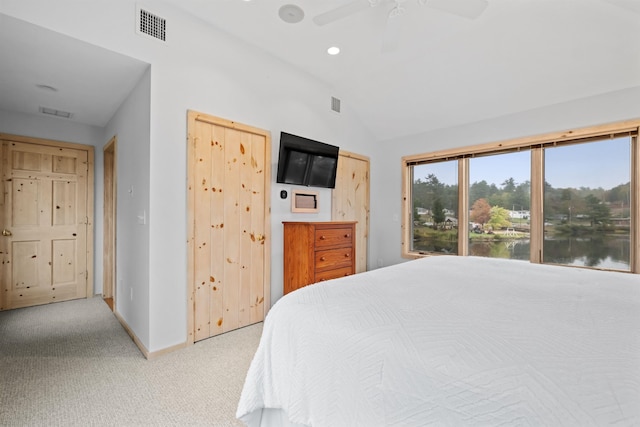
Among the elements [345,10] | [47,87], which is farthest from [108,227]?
[345,10]

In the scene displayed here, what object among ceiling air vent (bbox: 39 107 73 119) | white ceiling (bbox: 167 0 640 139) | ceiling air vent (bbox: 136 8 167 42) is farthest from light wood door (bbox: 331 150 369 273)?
ceiling air vent (bbox: 39 107 73 119)

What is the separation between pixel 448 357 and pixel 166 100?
8.89 feet

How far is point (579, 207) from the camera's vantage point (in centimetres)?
326

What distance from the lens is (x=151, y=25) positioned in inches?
92.4

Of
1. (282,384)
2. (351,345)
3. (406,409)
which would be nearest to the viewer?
(406,409)

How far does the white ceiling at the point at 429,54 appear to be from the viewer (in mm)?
2424

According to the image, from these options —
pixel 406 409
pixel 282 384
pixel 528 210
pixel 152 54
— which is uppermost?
pixel 152 54

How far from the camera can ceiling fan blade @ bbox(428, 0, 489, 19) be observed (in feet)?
6.31

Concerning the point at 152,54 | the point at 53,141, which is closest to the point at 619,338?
the point at 152,54

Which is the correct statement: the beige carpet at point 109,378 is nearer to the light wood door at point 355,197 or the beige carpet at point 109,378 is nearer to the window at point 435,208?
the light wood door at point 355,197

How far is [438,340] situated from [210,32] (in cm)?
312

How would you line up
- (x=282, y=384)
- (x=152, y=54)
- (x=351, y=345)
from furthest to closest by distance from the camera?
1. (x=152, y=54)
2. (x=282, y=384)
3. (x=351, y=345)

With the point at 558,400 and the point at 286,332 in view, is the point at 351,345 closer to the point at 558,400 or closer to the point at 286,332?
the point at 286,332

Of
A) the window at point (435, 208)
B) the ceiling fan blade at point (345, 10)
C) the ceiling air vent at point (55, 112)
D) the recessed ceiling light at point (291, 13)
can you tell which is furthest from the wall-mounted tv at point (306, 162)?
the ceiling air vent at point (55, 112)
